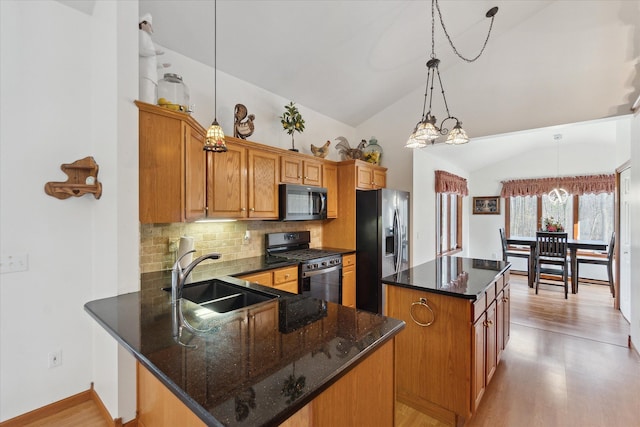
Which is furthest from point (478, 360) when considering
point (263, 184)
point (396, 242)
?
point (263, 184)

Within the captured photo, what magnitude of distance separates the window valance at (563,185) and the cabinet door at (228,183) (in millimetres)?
6365

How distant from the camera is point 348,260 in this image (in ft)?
12.3

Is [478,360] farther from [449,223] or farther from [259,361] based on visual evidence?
[449,223]

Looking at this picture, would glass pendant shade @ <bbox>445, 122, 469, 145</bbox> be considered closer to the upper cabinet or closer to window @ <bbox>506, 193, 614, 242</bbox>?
the upper cabinet

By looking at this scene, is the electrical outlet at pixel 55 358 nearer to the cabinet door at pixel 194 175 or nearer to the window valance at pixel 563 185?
the cabinet door at pixel 194 175

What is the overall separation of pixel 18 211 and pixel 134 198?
718 mm

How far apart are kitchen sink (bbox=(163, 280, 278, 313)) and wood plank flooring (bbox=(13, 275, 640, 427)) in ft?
3.16

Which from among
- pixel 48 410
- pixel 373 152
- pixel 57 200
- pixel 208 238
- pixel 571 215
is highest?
pixel 373 152

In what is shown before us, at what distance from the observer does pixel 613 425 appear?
1.98 m

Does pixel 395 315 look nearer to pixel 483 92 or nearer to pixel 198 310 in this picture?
pixel 198 310

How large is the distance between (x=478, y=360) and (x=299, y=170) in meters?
2.48

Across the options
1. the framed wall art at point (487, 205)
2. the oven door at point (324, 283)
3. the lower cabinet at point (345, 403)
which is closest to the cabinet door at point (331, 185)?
the oven door at point (324, 283)

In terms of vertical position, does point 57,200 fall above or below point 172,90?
below

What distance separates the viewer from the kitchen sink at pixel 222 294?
1.73 meters
